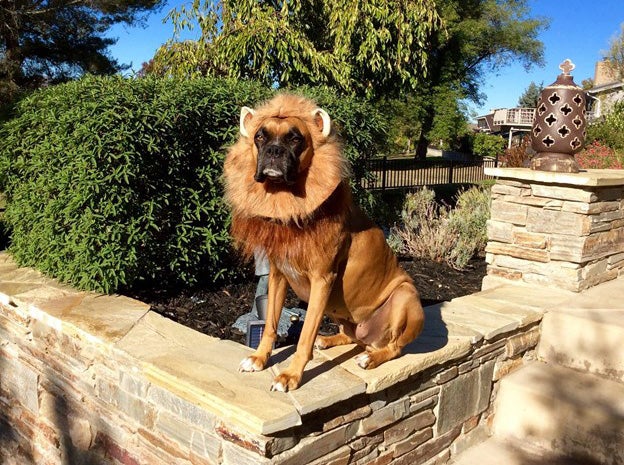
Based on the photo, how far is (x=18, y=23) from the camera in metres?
12.5

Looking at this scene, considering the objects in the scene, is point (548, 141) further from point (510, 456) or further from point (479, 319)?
point (510, 456)

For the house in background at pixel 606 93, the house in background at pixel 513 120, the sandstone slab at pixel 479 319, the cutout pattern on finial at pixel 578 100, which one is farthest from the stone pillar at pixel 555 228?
the house in background at pixel 513 120

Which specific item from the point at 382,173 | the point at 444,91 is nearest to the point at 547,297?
the point at 382,173

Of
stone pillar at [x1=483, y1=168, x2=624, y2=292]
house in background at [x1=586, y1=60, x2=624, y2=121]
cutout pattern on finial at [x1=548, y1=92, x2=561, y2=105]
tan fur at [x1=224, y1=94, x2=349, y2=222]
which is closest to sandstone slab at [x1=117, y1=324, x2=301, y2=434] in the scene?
tan fur at [x1=224, y1=94, x2=349, y2=222]

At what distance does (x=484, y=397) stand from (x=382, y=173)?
11.3 m

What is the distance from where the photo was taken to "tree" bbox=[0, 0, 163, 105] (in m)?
13.1

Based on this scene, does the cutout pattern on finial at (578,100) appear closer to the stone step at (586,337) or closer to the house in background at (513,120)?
the stone step at (586,337)

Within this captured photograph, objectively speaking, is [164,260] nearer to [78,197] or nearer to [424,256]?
[78,197]

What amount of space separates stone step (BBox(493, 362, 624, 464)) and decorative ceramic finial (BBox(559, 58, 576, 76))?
2582 millimetres

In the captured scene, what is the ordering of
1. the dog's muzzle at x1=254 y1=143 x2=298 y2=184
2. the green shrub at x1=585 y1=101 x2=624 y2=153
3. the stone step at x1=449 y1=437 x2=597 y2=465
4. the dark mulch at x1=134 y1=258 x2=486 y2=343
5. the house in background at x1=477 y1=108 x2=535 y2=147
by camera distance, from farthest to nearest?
the house in background at x1=477 y1=108 x2=535 y2=147
the green shrub at x1=585 y1=101 x2=624 y2=153
the dark mulch at x1=134 y1=258 x2=486 y2=343
the stone step at x1=449 y1=437 x2=597 y2=465
the dog's muzzle at x1=254 y1=143 x2=298 y2=184

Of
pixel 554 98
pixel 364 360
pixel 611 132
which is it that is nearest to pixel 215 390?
pixel 364 360

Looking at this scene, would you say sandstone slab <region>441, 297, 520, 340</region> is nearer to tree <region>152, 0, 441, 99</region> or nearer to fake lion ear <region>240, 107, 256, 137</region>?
fake lion ear <region>240, 107, 256, 137</region>

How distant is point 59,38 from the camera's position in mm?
14203

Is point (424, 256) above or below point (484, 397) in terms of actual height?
above
